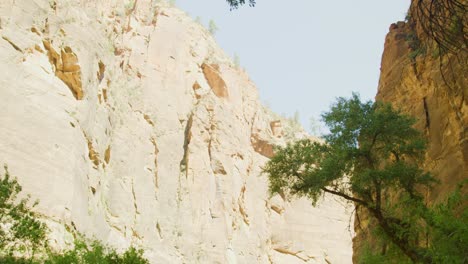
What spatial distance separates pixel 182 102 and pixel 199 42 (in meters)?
10.1

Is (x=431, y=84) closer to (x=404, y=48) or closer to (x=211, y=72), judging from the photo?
(x=404, y=48)

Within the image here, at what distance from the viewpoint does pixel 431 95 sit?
21922 mm

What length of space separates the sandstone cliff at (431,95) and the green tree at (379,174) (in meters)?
0.70

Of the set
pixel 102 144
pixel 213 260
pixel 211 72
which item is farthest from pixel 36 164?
pixel 211 72

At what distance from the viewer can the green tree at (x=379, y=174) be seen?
15.2 metres

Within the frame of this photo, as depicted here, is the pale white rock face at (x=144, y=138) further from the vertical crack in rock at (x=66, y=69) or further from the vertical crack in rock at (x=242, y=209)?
the vertical crack in rock at (x=242, y=209)

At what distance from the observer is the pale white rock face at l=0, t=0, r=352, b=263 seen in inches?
1202

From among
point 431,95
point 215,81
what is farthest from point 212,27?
point 431,95

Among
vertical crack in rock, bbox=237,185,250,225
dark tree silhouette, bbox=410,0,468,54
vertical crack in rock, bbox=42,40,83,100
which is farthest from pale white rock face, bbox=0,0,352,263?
dark tree silhouette, bbox=410,0,468,54

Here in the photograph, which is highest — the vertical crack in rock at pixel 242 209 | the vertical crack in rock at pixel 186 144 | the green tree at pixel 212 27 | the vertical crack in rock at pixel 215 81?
the green tree at pixel 212 27

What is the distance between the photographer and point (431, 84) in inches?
869

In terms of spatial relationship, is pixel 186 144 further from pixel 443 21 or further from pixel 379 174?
pixel 443 21

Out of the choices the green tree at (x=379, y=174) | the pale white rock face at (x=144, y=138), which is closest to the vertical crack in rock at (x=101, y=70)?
the pale white rock face at (x=144, y=138)

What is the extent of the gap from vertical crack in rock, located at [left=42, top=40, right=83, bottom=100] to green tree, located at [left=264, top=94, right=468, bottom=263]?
62.1ft
